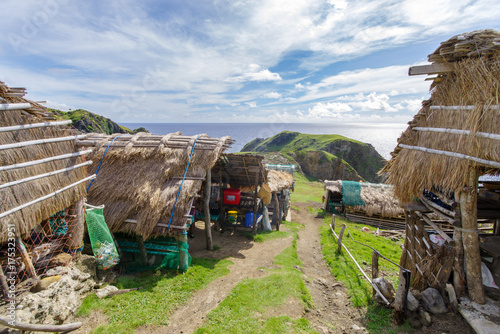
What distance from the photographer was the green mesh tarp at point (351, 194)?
23109mm

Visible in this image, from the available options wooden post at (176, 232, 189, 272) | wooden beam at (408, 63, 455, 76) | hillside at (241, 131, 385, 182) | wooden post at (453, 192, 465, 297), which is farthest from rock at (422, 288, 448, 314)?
hillside at (241, 131, 385, 182)

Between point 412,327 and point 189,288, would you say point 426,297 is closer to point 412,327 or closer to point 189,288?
point 412,327

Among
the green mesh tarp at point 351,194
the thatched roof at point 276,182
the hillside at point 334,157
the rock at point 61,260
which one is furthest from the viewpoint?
the hillside at point 334,157

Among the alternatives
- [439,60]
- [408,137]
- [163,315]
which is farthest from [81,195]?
[439,60]

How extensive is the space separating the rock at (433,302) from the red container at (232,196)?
9.68 metres

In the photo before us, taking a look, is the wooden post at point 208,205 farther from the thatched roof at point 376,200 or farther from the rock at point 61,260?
the thatched roof at point 376,200

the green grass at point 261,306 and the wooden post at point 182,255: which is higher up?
the wooden post at point 182,255

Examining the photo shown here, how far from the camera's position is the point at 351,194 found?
2353 centimetres

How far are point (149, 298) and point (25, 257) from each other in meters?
3.50

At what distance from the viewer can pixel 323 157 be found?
56.0 meters

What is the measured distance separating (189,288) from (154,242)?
313 cm

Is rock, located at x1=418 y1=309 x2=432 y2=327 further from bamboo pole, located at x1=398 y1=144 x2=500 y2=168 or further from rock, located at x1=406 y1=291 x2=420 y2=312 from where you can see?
bamboo pole, located at x1=398 y1=144 x2=500 y2=168

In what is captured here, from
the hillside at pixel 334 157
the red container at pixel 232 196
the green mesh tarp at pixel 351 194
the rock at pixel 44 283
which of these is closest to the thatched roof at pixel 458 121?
the red container at pixel 232 196

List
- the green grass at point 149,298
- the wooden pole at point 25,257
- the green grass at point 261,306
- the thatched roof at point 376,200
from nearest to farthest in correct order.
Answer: the wooden pole at point 25,257 < the green grass at point 149,298 < the green grass at point 261,306 < the thatched roof at point 376,200
